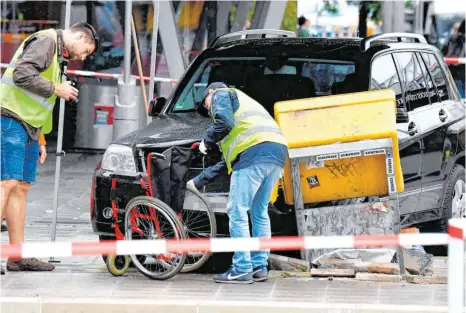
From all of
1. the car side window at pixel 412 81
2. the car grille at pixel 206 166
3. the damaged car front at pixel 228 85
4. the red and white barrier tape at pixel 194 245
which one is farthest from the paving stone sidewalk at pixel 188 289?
the car side window at pixel 412 81

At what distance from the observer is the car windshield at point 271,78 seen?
1001 centimetres

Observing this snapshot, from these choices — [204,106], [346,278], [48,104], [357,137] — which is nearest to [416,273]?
[346,278]

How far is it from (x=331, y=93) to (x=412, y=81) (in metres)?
0.80

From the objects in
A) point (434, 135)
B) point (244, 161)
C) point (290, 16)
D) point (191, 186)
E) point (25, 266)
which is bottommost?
point (25, 266)

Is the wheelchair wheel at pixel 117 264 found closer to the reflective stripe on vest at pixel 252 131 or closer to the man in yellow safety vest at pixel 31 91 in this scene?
the man in yellow safety vest at pixel 31 91

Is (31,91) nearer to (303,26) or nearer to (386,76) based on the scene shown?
(386,76)

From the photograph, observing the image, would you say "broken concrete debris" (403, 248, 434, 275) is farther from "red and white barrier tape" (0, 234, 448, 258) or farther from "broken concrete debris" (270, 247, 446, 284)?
"red and white barrier tape" (0, 234, 448, 258)

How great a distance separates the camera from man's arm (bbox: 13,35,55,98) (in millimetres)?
8734

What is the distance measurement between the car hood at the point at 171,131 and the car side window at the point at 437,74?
7.05ft

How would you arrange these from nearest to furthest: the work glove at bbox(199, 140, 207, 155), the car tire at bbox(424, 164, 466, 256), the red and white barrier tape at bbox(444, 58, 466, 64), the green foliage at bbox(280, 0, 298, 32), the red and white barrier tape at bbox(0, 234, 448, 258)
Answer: the red and white barrier tape at bbox(0, 234, 448, 258) < the work glove at bbox(199, 140, 207, 155) < the car tire at bbox(424, 164, 466, 256) < the red and white barrier tape at bbox(444, 58, 466, 64) < the green foliage at bbox(280, 0, 298, 32)

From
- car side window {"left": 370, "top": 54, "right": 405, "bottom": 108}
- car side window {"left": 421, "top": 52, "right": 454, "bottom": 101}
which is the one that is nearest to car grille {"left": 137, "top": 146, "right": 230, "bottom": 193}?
car side window {"left": 370, "top": 54, "right": 405, "bottom": 108}

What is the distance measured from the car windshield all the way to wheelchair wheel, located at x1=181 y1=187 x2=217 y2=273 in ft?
4.38

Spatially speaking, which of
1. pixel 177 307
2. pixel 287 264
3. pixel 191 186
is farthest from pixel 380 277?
pixel 177 307

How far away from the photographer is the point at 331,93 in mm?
9953
